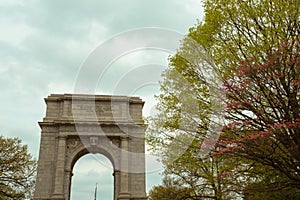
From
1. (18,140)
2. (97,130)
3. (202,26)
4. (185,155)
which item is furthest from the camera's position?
(18,140)

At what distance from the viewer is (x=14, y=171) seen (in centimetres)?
2234

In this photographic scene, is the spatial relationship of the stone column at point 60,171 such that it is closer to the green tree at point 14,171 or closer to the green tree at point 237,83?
the green tree at point 14,171

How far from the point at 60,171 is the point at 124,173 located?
4360 millimetres

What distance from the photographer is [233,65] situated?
9484mm

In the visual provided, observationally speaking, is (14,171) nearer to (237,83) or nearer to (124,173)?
(124,173)

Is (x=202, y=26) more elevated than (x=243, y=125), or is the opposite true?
(x=202, y=26)

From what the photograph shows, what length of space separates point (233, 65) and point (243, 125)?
1.90 m

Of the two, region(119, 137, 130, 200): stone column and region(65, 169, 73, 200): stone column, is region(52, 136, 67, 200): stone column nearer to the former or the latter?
region(65, 169, 73, 200): stone column

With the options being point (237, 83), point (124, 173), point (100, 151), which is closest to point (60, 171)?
point (100, 151)

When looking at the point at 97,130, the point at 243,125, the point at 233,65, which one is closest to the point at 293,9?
the point at 233,65

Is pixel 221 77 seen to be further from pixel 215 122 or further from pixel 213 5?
pixel 213 5

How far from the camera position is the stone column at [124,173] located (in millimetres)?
20237

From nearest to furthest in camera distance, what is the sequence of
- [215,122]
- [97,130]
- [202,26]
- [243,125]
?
[243,125]
[215,122]
[202,26]
[97,130]

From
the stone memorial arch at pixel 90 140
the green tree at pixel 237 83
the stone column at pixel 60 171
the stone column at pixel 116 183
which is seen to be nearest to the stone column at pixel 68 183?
the stone memorial arch at pixel 90 140
